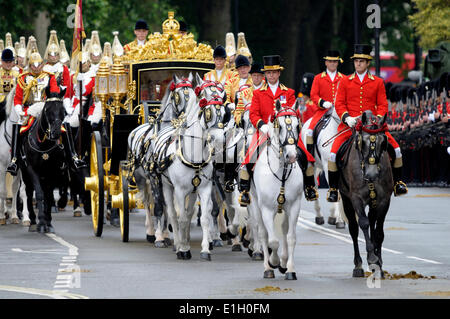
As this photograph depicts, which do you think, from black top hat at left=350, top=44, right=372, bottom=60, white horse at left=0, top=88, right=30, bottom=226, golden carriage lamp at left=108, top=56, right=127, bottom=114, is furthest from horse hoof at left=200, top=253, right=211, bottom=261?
white horse at left=0, top=88, right=30, bottom=226

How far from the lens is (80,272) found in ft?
50.5

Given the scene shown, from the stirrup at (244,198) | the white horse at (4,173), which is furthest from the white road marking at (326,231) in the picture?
the white horse at (4,173)

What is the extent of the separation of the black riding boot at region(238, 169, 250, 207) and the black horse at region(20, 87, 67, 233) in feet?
20.1

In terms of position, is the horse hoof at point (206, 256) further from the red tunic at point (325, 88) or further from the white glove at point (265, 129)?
the red tunic at point (325, 88)

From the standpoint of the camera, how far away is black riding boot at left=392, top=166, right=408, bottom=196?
1523cm

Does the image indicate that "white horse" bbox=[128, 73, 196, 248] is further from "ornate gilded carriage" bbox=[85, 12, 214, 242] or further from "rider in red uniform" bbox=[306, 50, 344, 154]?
"rider in red uniform" bbox=[306, 50, 344, 154]

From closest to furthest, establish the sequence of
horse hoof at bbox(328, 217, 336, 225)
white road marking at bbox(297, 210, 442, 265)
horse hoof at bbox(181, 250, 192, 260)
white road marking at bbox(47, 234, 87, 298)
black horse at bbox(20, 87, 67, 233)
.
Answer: white road marking at bbox(47, 234, 87, 298) → horse hoof at bbox(181, 250, 192, 260) → white road marking at bbox(297, 210, 442, 265) → black horse at bbox(20, 87, 67, 233) → horse hoof at bbox(328, 217, 336, 225)

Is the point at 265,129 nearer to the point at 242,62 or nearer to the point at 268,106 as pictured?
the point at 268,106

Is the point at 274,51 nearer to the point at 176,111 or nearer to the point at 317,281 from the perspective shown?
the point at 176,111

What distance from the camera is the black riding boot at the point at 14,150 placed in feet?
73.3

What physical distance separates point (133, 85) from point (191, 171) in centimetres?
405

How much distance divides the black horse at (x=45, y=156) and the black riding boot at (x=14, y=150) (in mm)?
244

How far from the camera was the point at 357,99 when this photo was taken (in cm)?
1593
